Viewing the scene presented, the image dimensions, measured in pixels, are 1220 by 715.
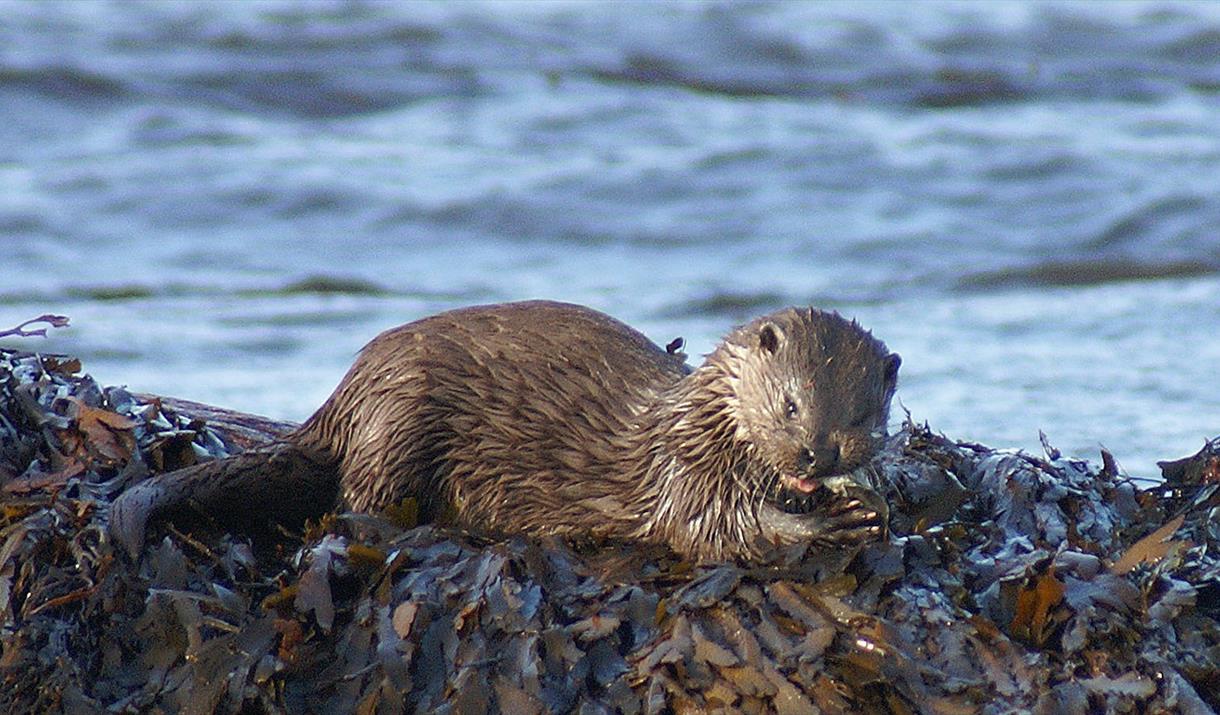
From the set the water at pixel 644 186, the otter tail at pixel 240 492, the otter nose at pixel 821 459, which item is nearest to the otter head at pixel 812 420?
the otter nose at pixel 821 459

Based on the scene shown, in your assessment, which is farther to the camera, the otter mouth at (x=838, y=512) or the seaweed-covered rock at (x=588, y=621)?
the otter mouth at (x=838, y=512)

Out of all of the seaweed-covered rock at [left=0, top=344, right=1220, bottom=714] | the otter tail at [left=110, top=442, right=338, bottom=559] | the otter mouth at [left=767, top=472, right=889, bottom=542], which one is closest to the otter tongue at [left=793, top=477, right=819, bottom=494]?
the otter mouth at [left=767, top=472, right=889, bottom=542]

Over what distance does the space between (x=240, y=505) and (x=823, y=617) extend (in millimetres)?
1280

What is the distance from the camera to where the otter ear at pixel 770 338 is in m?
3.54

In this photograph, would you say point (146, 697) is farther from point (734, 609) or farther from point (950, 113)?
point (950, 113)

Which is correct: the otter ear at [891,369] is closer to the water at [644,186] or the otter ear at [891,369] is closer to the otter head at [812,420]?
the otter head at [812,420]

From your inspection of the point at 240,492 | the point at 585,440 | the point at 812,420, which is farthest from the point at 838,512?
the point at 240,492

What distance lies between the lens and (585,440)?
3924 millimetres

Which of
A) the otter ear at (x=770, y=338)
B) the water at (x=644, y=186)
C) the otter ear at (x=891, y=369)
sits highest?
the otter ear at (x=770, y=338)

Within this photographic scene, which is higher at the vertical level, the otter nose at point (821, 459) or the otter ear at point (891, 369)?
the otter ear at point (891, 369)

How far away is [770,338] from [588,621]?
669 mm

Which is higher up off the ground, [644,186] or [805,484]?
[805,484]

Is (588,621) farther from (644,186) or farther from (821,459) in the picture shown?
(644,186)

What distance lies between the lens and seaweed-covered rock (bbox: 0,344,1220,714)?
3.25m
